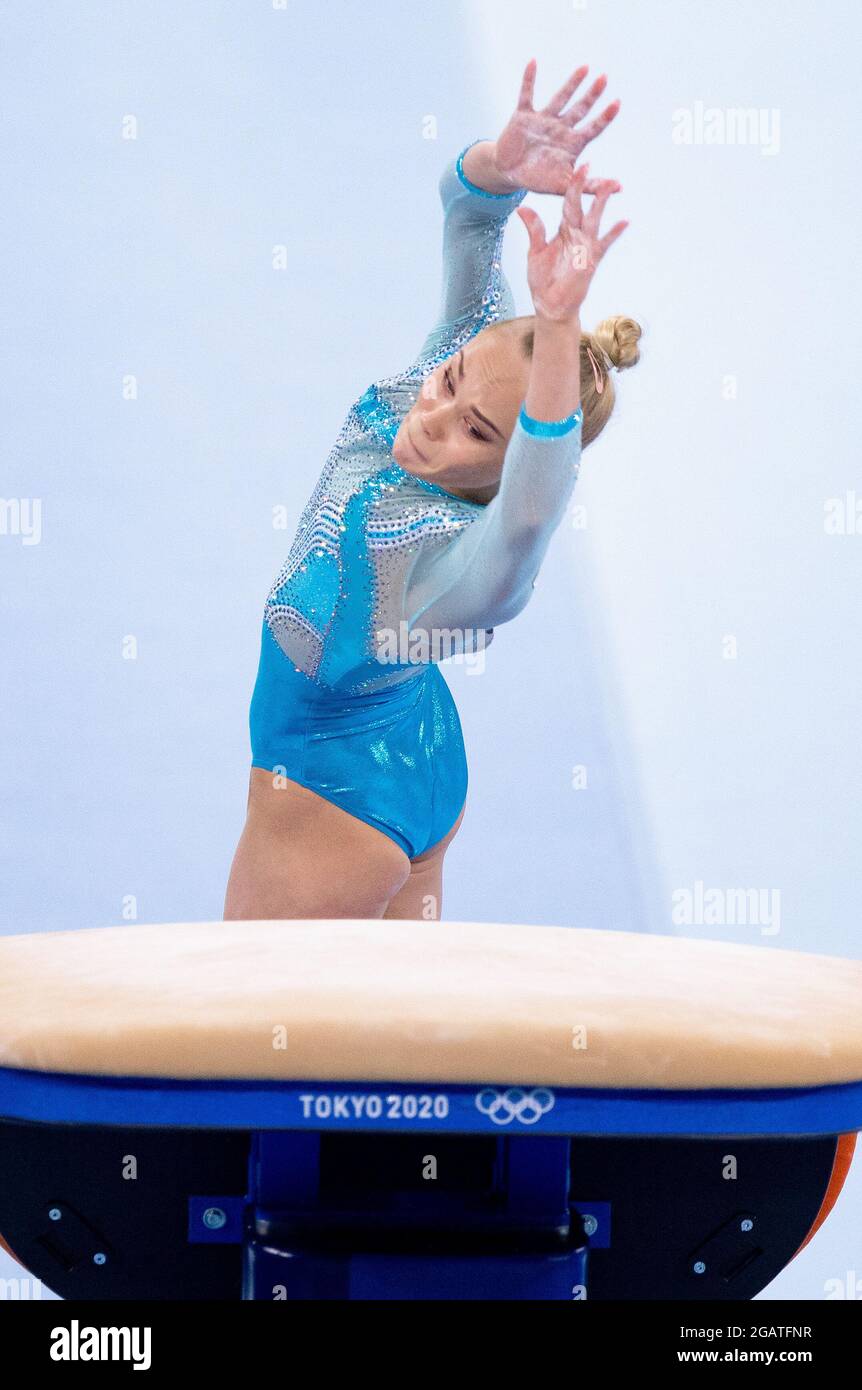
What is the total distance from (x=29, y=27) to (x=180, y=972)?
3170 mm

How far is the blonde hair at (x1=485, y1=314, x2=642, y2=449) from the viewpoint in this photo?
164 cm

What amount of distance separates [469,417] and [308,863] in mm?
533

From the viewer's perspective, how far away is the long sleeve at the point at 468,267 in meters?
1.80

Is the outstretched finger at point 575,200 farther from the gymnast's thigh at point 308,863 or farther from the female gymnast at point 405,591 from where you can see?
the gymnast's thigh at point 308,863

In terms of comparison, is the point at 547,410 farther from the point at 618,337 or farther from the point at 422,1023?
the point at 422,1023

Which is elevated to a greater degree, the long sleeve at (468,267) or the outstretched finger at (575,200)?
the long sleeve at (468,267)

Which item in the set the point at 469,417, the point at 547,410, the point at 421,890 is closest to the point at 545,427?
the point at 547,410

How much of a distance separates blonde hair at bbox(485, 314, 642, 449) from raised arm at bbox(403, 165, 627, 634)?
0.28 meters

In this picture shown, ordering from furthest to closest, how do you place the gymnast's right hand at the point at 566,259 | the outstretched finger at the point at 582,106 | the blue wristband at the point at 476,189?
the blue wristband at the point at 476,189 → the outstretched finger at the point at 582,106 → the gymnast's right hand at the point at 566,259

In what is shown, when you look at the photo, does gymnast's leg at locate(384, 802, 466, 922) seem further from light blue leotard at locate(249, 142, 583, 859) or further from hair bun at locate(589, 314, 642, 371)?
hair bun at locate(589, 314, 642, 371)

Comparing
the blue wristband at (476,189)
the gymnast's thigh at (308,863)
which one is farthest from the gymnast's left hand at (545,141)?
the gymnast's thigh at (308,863)

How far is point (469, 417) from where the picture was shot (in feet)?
5.21

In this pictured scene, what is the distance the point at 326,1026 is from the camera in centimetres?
74

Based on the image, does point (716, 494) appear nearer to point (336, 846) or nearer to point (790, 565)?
point (790, 565)
